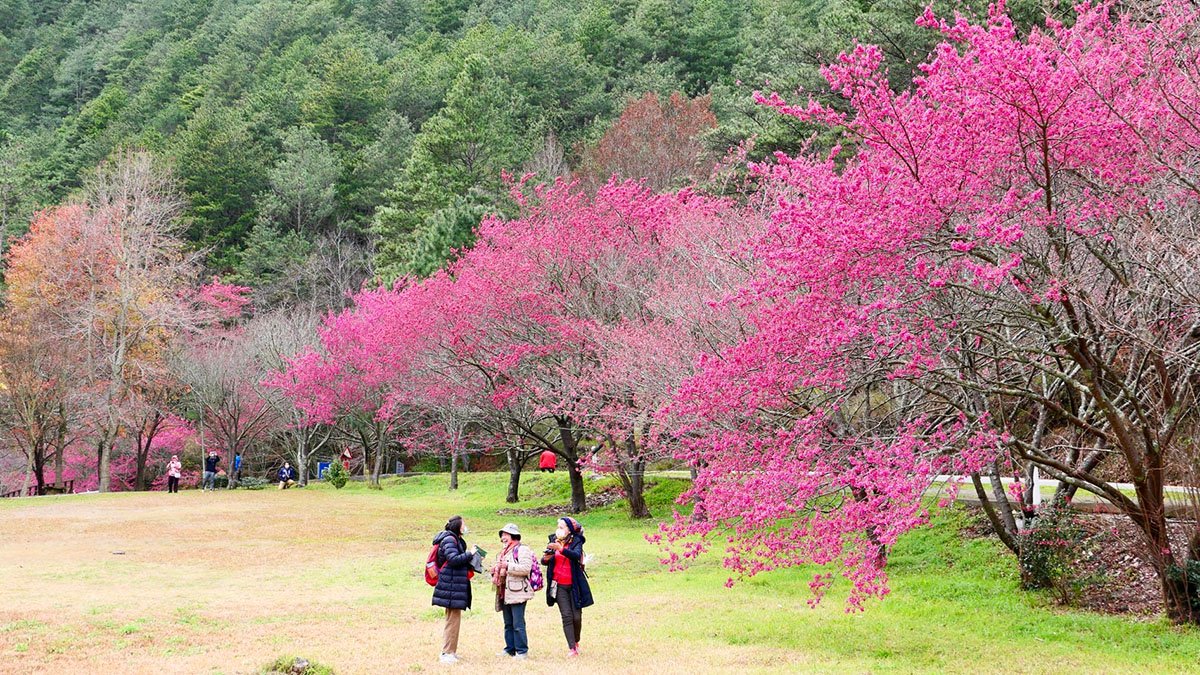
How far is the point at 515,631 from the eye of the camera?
890cm

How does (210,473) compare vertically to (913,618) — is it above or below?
above

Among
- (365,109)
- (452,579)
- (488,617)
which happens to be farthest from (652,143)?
(452,579)

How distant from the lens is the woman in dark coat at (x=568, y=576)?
8758 mm

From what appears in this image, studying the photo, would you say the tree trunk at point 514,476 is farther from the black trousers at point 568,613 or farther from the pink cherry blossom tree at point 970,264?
the black trousers at point 568,613

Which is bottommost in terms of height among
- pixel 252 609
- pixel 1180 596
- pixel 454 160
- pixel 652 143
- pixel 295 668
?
pixel 252 609

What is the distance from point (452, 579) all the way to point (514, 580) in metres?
0.55

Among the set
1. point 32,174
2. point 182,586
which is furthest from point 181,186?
point 182,586

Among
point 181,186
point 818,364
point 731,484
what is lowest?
point 731,484

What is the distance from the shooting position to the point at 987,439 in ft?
25.2

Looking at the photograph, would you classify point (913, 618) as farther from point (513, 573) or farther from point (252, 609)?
point (252, 609)

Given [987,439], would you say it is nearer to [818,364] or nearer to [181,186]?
[818,364]

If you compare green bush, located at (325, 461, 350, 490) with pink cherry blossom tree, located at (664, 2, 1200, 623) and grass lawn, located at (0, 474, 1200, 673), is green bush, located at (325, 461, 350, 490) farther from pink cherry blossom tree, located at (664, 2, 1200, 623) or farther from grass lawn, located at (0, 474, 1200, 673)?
pink cherry blossom tree, located at (664, 2, 1200, 623)

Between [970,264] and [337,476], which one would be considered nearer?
[970,264]

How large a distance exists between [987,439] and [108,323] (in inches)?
1341
